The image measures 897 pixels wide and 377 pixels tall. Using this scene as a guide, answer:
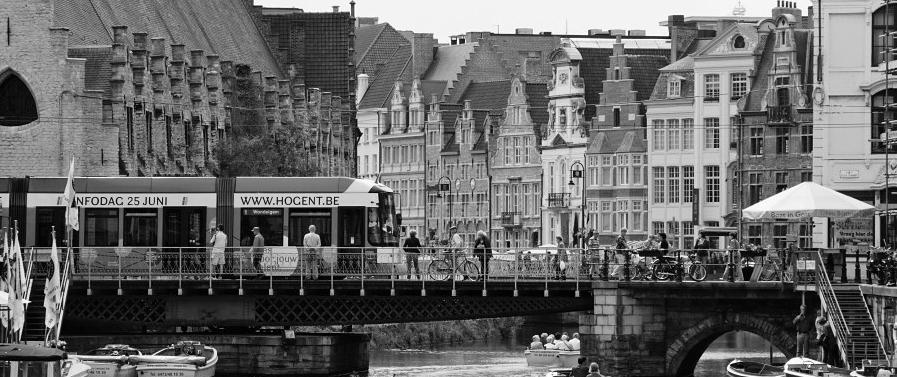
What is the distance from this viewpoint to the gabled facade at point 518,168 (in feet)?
496

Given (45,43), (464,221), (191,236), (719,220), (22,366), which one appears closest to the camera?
(22,366)

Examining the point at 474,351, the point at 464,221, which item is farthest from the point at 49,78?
the point at 464,221

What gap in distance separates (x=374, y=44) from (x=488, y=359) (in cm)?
9804

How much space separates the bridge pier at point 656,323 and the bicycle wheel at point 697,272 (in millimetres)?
687

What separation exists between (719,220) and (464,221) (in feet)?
117

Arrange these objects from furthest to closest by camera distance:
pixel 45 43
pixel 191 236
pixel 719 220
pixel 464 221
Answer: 1. pixel 464 221
2. pixel 719 220
3. pixel 45 43
4. pixel 191 236

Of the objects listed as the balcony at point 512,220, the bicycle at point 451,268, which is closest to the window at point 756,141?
the balcony at point 512,220

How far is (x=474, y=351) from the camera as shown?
100875 millimetres

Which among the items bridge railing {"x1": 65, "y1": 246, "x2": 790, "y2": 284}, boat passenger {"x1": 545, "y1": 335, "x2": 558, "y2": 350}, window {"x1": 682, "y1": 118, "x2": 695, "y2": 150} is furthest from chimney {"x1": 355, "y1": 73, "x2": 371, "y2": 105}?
bridge railing {"x1": 65, "y1": 246, "x2": 790, "y2": 284}

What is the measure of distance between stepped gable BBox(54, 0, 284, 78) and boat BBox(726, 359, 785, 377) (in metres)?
42.7

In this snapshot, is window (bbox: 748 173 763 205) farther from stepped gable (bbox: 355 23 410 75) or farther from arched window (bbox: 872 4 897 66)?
stepped gable (bbox: 355 23 410 75)

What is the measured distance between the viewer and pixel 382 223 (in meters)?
76.3

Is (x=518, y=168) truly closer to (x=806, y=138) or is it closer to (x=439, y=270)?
(x=806, y=138)

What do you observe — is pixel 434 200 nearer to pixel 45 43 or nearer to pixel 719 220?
pixel 719 220
